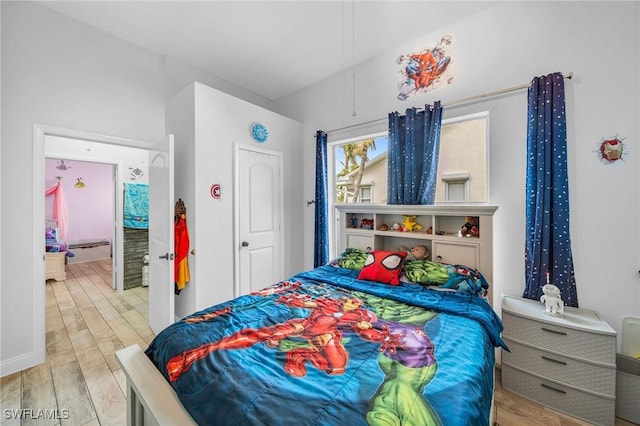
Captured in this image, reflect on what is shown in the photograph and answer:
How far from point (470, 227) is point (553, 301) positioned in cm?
71

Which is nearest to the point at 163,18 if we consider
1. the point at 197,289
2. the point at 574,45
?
the point at 197,289

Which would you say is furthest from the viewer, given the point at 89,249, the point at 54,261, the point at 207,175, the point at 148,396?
the point at 89,249

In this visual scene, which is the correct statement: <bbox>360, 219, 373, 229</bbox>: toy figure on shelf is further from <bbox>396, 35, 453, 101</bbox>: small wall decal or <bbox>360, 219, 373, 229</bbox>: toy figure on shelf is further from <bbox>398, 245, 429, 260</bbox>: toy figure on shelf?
<bbox>396, 35, 453, 101</bbox>: small wall decal

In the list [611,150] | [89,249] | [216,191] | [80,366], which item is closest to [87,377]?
[80,366]

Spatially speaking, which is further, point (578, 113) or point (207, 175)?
point (207, 175)

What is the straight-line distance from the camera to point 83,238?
628 cm

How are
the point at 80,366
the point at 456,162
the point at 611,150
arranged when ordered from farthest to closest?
the point at 456,162, the point at 80,366, the point at 611,150

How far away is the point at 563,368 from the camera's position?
161cm

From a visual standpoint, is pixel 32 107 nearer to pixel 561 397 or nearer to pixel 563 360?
pixel 563 360

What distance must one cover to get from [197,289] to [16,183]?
1677 mm

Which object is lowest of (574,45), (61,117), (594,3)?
(61,117)

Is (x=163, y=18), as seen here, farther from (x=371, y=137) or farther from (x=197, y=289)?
(x=197, y=289)

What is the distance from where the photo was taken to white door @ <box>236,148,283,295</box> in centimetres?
288

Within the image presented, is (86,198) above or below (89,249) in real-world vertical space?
above
